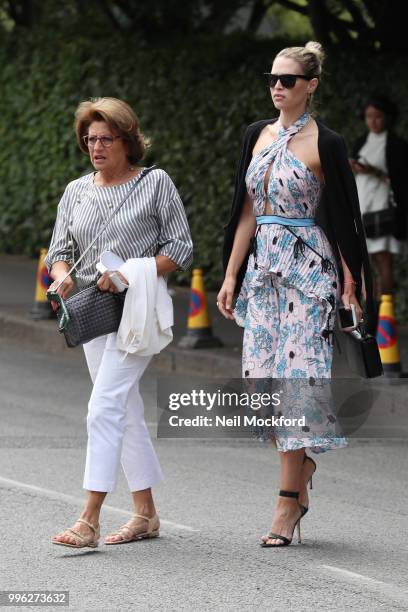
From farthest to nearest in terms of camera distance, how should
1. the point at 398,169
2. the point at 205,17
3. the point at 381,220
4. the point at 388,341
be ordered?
1. the point at 205,17
2. the point at 381,220
3. the point at 398,169
4. the point at 388,341

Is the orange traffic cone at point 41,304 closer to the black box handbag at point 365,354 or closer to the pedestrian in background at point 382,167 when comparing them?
the pedestrian in background at point 382,167

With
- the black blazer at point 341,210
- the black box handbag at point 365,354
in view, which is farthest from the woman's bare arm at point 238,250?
the black box handbag at point 365,354

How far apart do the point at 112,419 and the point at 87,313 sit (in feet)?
1.45

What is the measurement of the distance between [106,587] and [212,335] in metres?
6.65

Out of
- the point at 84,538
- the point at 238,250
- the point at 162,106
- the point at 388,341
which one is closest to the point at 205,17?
the point at 162,106

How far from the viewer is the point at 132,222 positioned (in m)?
6.24

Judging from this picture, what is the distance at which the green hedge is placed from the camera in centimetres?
1395

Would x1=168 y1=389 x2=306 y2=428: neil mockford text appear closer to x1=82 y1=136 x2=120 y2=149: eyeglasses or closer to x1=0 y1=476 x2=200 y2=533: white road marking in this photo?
x1=0 y1=476 x2=200 y2=533: white road marking

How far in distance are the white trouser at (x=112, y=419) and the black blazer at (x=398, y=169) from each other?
19.8 feet

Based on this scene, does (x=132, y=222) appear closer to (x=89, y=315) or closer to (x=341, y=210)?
(x=89, y=315)

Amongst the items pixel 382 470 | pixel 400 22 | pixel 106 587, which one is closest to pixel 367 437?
pixel 382 470

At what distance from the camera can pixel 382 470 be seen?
8312mm

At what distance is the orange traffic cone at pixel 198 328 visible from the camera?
39.3 feet

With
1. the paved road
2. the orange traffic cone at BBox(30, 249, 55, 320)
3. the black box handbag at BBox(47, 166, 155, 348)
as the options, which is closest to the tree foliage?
the orange traffic cone at BBox(30, 249, 55, 320)
